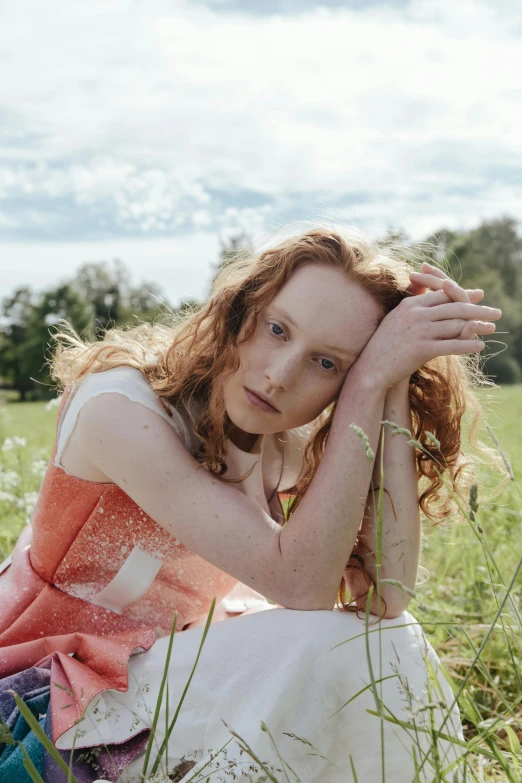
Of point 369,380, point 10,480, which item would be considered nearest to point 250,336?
point 369,380

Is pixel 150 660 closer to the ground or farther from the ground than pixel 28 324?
farther from the ground

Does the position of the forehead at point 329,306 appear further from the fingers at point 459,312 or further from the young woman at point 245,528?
the fingers at point 459,312

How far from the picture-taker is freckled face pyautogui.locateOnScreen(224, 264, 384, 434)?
206 centimetres

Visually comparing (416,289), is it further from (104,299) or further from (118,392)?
(104,299)

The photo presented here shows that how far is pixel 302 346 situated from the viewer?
2053mm

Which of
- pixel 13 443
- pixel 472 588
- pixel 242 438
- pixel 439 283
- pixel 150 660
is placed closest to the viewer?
pixel 150 660

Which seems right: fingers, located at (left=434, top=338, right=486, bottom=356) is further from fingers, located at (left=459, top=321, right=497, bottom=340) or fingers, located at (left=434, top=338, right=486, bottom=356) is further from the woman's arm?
the woman's arm

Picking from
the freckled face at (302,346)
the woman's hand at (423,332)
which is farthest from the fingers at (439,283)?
the freckled face at (302,346)

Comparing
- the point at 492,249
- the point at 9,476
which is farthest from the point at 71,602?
the point at 492,249

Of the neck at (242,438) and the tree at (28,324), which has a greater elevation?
the neck at (242,438)

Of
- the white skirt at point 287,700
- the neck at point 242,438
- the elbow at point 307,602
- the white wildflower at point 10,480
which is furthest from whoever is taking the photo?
the white wildflower at point 10,480

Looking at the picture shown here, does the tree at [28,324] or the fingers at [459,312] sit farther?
the tree at [28,324]

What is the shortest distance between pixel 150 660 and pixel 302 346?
2.94 ft

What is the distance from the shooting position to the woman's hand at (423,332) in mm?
2068
